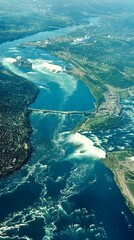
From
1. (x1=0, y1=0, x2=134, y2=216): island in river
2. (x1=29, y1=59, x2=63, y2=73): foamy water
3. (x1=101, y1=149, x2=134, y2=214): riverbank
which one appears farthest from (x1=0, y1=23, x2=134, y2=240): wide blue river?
(x1=29, y1=59, x2=63, y2=73): foamy water

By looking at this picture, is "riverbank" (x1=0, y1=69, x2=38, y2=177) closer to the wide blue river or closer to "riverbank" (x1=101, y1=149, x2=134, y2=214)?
the wide blue river

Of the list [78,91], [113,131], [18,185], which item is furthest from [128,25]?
[18,185]

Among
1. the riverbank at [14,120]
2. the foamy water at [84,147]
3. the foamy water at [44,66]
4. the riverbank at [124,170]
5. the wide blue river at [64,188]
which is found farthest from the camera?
the foamy water at [44,66]

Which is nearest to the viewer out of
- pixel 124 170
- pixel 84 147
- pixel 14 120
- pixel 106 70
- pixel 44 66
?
pixel 124 170

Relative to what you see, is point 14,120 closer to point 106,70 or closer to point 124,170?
point 124,170

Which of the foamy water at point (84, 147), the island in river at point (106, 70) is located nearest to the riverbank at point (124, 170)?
Result: the island in river at point (106, 70)

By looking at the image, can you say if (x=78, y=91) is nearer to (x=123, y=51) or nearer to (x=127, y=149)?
(x=127, y=149)

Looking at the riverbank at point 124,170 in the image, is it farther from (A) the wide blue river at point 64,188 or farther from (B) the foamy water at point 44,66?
(B) the foamy water at point 44,66

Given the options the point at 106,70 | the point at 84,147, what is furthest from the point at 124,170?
the point at 106,70

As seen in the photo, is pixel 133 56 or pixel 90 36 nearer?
pixel 133 56
